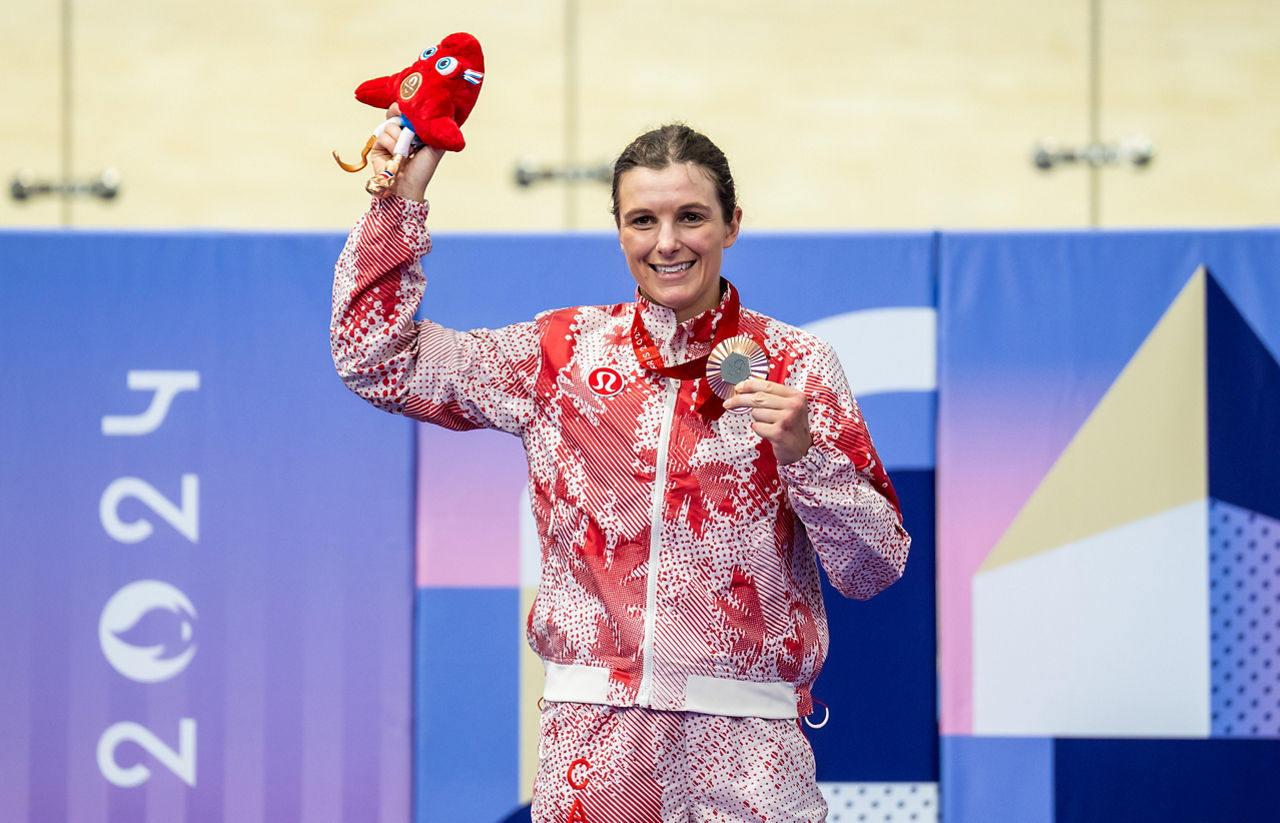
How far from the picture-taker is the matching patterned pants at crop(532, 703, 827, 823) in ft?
4.75

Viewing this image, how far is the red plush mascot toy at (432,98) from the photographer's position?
147 centimetres

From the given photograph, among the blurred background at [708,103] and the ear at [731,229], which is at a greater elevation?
the blurred background at [708,103]

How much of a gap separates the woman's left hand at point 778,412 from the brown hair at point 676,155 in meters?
0.30

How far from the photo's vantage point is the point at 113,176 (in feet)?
12.9

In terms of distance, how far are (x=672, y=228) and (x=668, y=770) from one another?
2.10 feet

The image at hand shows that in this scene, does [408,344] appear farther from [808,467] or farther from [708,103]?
[708,103]

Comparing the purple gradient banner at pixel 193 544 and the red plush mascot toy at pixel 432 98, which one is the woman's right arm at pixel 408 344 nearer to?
the red plush mascot toy at pixel 432 98

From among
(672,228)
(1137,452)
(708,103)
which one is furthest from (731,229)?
(708,103)

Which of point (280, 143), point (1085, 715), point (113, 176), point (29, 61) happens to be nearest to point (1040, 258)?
point (1085, 715)

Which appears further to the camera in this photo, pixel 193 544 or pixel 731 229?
pixel 193 544

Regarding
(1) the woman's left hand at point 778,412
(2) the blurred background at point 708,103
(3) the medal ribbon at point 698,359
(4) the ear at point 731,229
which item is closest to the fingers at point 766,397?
(1) the woman's left hand at point 778,412

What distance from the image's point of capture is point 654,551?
4.84 feet

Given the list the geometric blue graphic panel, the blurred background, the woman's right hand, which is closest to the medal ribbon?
the woman's right hand

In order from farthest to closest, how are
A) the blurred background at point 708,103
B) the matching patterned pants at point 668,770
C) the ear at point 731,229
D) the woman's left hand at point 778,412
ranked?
the blurred background at point 708,103, the ear at point 731,229, the matching patterned pants at point 668,770, the woman's left hand at point 778,412
